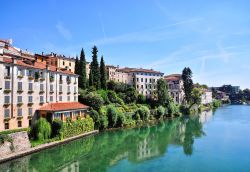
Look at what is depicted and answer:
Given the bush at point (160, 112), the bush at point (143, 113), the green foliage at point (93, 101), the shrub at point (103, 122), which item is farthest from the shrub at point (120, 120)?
the bush at point (160, 112)

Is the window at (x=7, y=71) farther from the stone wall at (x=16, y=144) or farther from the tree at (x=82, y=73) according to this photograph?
the tree at (x=82, y=73)

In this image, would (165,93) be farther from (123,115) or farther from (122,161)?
(122,161)

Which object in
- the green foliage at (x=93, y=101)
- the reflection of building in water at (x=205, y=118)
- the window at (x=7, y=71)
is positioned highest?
the window at (x=7, y=71)

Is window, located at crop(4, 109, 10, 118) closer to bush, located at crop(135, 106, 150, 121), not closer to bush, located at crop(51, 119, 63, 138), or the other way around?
bush, located at crop(51, 119, 63, 138)

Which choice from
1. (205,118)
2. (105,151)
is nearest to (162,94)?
(205,118)

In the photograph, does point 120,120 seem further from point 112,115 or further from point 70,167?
point 70,167

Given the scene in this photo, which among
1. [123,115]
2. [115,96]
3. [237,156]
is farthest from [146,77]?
[237,156]

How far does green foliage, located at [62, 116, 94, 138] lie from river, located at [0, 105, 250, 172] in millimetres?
1747

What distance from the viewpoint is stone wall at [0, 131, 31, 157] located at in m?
26.3

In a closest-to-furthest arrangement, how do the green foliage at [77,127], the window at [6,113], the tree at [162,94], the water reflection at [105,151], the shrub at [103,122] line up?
the water reflection at [105,151], the window at [6,113], the green foliage at [77,127], the shrub at [103,122], the tree at [162,94]

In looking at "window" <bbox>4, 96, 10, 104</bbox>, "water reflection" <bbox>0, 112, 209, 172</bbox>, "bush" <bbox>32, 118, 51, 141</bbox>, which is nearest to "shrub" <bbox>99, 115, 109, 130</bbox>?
"water reflection" <bbox>0, 112, 209, 172</bbox>

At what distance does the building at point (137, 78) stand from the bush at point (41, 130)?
164 feet

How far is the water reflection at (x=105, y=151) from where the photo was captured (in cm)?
2625

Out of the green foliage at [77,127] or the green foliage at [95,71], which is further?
the green foliage at [95,71]
